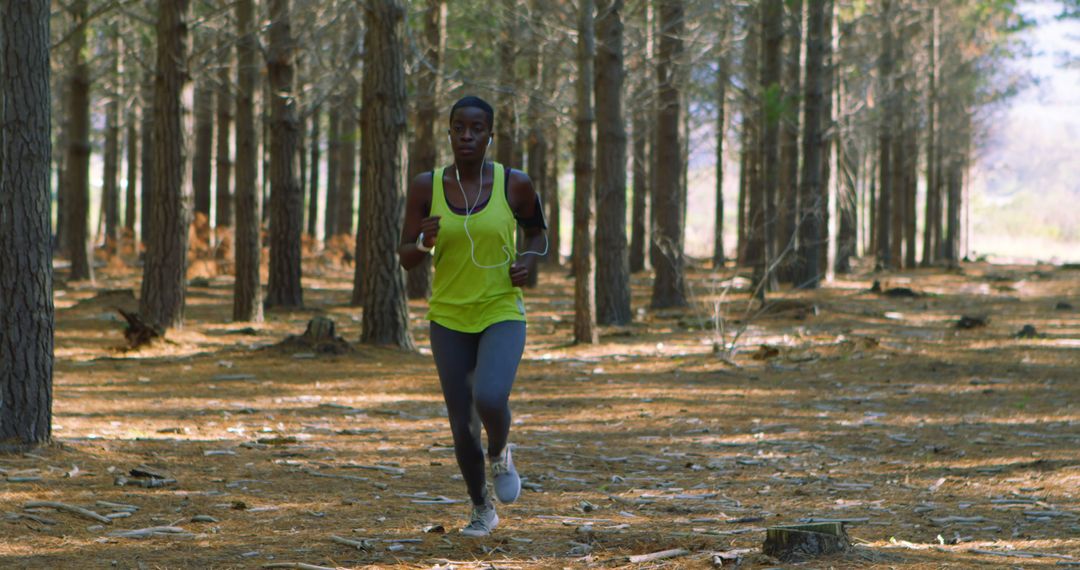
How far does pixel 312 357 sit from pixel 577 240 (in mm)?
3479

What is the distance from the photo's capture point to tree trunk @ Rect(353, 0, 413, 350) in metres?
13.2

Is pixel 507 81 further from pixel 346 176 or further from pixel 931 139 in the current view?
pixel 931 139

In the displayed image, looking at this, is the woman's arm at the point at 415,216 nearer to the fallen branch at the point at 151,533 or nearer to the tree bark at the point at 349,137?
the fallen branch at the point at 151,533

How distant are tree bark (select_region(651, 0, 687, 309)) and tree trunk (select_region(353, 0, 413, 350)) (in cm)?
551

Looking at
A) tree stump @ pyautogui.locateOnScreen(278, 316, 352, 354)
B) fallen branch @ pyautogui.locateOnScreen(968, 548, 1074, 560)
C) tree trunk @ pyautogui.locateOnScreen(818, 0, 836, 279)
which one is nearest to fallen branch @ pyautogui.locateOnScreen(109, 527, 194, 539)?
fallen branch @ pyautogui.locateOnScreen(968, 548, 1074, 560)

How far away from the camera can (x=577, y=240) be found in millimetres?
14055

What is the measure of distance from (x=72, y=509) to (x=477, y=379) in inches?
92.4

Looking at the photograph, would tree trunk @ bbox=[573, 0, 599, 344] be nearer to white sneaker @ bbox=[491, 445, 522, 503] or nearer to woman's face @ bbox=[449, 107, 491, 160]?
white sneaker @ bbox=[491, 445, 522, 503]

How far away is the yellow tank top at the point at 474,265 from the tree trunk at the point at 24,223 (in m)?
3.25

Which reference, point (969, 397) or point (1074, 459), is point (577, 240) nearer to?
point (969, 397)

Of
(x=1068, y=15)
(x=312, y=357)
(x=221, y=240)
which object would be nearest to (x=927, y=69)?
(x=1068, y=15)

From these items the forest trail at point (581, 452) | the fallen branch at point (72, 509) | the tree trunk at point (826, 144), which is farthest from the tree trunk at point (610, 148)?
the fallen branch at point (72, 509)

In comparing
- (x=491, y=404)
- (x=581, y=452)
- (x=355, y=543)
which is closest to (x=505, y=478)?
(x=491, y=404)

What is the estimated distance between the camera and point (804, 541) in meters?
4.86
